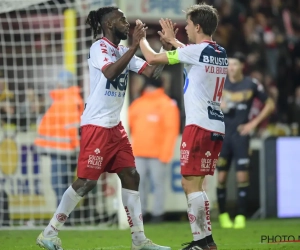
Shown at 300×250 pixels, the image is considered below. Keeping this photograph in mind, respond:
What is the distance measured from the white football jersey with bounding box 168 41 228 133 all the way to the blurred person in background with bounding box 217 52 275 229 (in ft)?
13.2

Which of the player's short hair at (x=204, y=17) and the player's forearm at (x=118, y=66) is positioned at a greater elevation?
the player's short hair at (x=204, y=17)

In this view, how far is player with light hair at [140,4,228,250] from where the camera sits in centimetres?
702

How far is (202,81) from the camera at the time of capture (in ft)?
23.2

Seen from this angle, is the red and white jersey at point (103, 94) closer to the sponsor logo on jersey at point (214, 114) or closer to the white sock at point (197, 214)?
the sponsor logo on jersey at point (214, 114)

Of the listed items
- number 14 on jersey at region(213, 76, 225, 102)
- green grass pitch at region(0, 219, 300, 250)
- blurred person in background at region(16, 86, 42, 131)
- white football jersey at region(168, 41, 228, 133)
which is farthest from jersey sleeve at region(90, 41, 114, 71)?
blurred person in background at region(16, 86, 42, 131)

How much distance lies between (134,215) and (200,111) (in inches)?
44.7

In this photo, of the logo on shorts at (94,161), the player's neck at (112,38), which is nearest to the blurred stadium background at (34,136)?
the player's neck at (112,38)

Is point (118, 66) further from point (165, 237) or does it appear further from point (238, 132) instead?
point (238, 132)

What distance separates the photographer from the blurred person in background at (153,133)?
40.5 ft

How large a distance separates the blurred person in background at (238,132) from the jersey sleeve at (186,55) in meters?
4.22

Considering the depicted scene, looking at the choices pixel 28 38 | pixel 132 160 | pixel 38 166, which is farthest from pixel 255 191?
pixel 132 160

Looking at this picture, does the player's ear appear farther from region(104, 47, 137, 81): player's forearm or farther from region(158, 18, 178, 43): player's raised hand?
region(104, 47, 137, 81): player's forearm

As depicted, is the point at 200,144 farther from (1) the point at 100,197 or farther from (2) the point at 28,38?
(2) the point at 28,38

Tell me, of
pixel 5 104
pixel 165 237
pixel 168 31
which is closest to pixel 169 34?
pixel 168 31
